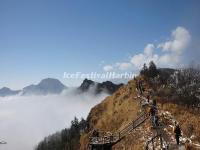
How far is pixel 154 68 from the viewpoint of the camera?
192m

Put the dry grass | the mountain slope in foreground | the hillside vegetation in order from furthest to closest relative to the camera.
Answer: the dry grass, the hillside vegetation, the mountain slope in foreground

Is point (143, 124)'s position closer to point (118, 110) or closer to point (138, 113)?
point (138, 113)

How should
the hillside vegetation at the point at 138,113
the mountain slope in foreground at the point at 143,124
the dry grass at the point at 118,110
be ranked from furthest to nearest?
the dry grass at the point at 118,110
the hillside vegetation at the point at 138,113
the mountain slope in foreground at the point at 143,124

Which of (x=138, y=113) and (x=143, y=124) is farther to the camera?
(x=138, y=113)

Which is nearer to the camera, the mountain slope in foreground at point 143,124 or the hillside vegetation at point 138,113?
the mountain slope in foreground at point 143,124

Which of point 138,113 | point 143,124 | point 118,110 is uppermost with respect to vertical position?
point 138,113

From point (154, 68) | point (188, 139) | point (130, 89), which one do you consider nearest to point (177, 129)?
point (188, 139)

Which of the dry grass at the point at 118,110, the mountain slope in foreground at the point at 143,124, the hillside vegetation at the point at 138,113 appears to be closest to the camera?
the mountain slope in foreground at the point at 143,124

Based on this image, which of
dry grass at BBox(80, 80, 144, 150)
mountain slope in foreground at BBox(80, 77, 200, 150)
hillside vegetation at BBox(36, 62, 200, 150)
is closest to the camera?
mountain slope in foreground at BBox(80, 77, 200, 150)

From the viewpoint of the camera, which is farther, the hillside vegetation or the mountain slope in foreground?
the hillside vegetation

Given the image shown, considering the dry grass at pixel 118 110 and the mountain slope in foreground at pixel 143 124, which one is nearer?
the mountain slope in foreground at pixel 143 124

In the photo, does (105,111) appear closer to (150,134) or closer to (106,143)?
(150,134)

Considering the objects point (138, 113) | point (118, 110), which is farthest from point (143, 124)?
point (118, 110)

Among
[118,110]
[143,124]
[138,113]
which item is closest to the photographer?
[143,124]
